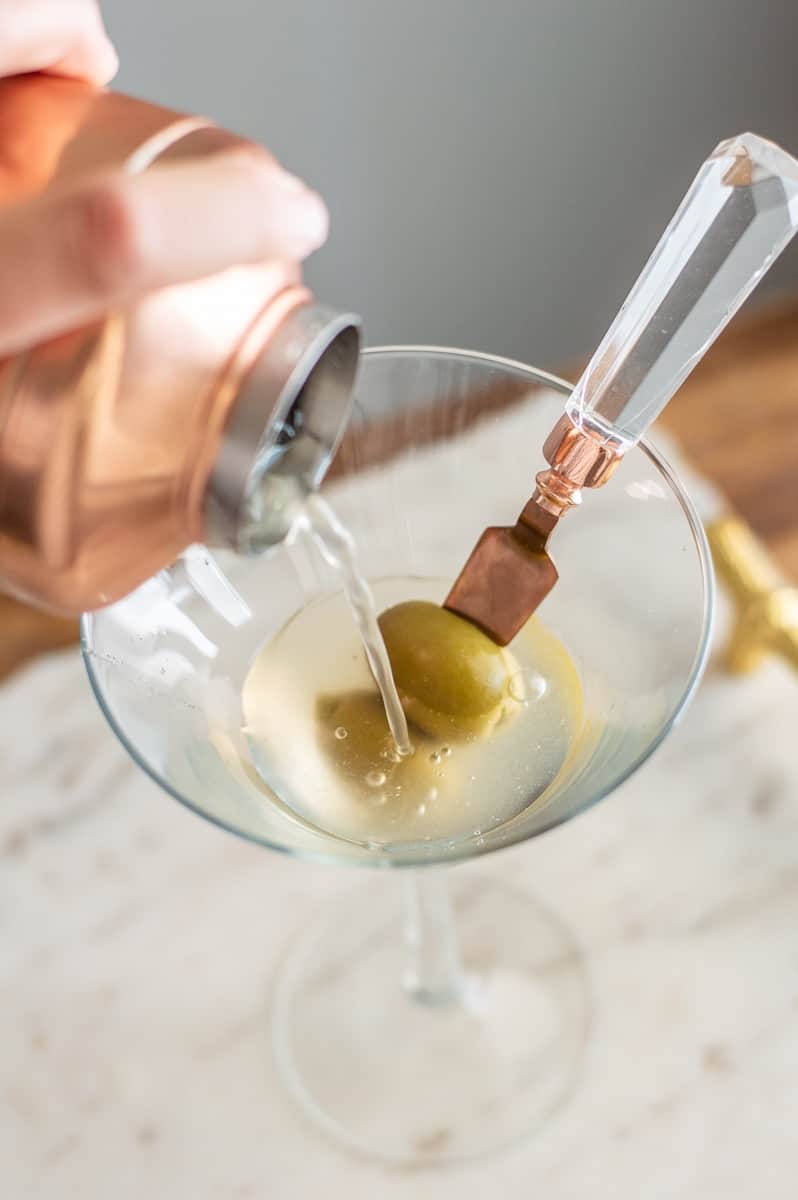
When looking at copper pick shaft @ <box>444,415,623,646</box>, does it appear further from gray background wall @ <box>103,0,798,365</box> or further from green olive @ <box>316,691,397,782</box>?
gray background wall @ <box>103,0,798,365</box>

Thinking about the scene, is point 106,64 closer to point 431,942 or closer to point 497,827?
point 497,827

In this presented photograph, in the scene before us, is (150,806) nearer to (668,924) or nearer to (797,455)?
(668,924)

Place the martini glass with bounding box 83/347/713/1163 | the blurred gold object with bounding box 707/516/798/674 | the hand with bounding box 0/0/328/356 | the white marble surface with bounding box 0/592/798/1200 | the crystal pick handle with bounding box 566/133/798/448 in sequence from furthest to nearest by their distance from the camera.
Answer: the blurred gold object with bounding box 707/516/798/674 < the white marble surface with bounding box 0/592/798/1200 < the martini glass with bounding box 83/347/713/1163 < the crystal pick handle with bounding box 566/133/798/448 < the hand with bounding box 0/0/328/356

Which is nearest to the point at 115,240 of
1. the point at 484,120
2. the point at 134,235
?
the point at 134,235

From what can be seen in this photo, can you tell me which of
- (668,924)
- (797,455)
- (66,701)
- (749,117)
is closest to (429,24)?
(749,117)

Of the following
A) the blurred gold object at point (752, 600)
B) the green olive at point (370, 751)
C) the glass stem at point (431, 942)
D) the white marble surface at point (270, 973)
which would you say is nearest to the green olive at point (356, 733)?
the green olive at point (370, 751)

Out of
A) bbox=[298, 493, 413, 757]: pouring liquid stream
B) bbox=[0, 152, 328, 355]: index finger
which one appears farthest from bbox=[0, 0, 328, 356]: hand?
bbox=[298, 493, 413, 757]: pouring liquid stream
